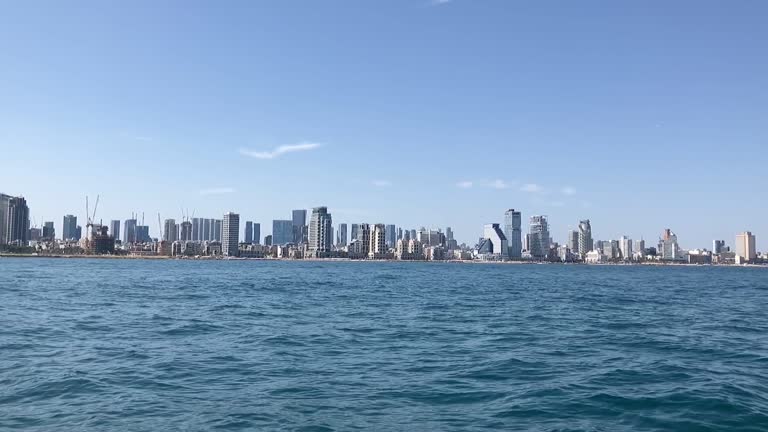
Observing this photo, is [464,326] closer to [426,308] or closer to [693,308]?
[426,308]

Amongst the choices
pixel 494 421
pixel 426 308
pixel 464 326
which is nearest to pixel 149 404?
pixel 494 421

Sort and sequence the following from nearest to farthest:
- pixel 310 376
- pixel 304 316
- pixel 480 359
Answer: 1. pixel 310 376
2. pixel 480 359
3. pixel 304 316

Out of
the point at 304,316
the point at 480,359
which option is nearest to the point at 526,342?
the point at 480,359

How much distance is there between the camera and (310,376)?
22.6 meters

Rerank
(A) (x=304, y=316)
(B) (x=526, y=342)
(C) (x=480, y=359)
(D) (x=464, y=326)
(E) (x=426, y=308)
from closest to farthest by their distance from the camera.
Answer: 1. (C) (x=480, y=359)
2. (B) (x=526, y=342)
3. (D) (x=464, y=326)
4. (A) (x=304, y=316)
5. (E) (x=426, y=308)

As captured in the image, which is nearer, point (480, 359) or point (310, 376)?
point (310, 376)

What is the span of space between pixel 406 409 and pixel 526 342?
1589cm

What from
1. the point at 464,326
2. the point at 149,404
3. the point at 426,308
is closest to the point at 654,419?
the point at 149,404

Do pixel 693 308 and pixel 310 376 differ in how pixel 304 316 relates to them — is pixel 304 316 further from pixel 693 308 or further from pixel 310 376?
pixel 693 308

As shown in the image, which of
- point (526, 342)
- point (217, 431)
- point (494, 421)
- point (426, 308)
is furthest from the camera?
point (426, 308)

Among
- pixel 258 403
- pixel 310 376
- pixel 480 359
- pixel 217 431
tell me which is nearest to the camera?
pixel 217 431

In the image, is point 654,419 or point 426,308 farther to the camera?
point 426,308

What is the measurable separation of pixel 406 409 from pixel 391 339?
48.6 ft

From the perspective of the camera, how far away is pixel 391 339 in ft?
107
